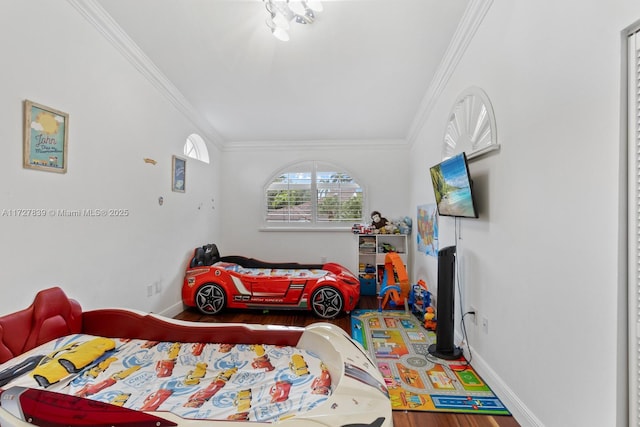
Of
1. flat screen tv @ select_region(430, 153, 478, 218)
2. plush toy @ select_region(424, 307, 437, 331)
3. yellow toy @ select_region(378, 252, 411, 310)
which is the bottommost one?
plush toy @ select_region(424, 307, 437, 331)

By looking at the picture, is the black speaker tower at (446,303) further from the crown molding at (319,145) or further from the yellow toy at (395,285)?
the crown molding at (319,145)

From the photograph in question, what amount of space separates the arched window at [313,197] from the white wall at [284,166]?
12 cm

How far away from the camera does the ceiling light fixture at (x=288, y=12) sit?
1850 millimetres

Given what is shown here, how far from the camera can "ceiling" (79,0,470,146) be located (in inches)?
78.6

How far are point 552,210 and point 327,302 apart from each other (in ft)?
8.24

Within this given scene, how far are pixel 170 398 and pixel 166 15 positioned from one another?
8.22ft

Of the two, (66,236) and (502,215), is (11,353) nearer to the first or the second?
(66,236)

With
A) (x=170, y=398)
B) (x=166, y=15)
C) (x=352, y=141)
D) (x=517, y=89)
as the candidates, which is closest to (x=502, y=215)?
(x=517, y=89)

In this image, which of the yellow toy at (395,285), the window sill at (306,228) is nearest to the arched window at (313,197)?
the window sill at (306,228)

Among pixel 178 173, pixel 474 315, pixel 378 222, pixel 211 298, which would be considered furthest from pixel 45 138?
pixel 378 222

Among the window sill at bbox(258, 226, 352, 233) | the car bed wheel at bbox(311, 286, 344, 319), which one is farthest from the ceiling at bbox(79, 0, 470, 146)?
the car bed wheel at bbox(311, 286, 344, 319)

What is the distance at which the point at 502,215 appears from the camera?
176 centimetres

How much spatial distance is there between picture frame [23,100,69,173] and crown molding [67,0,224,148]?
2.54 feet

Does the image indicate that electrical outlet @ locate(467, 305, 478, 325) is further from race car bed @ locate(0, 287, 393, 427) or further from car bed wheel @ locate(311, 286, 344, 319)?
car bed wheel @ locate(311, 286, 344, 319)
